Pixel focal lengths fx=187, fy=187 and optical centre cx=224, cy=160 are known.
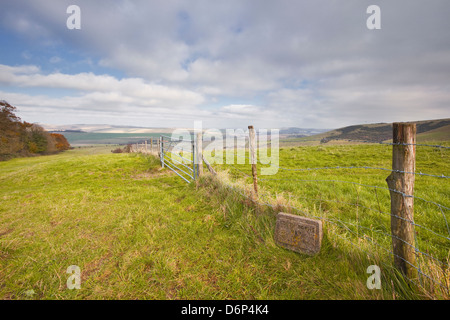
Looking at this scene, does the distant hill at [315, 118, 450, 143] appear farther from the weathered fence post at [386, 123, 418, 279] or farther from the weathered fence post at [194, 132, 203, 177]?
the weathered fence post at [386, 123, 418, 279]

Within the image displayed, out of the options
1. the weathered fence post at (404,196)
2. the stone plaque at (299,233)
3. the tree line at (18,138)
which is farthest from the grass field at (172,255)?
the tree line at (18,138)

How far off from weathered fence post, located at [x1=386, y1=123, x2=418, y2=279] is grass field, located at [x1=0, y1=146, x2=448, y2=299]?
23 cm

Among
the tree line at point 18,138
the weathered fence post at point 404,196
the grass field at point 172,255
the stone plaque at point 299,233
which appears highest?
the tree line at point 18,138

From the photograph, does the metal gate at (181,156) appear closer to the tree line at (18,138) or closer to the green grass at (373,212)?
the green grass at (373,212)

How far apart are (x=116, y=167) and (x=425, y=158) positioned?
19314 millimetres

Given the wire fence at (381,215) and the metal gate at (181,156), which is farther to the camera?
the metal gate at (181,156)

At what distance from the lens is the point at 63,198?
20.6 ft

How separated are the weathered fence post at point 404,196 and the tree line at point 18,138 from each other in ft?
153

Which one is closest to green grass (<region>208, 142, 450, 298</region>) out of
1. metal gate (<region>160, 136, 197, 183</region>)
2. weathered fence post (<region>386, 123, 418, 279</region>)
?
weathered fence post (<region>386, 123, 418, 279</region>)

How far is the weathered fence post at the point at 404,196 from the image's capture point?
214 centimetres

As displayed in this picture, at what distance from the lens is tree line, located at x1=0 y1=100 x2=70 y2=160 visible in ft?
102

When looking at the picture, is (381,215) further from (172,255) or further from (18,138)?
(18,138)

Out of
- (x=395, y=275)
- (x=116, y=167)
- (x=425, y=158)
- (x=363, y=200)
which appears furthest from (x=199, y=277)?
(x=425, y=158)
